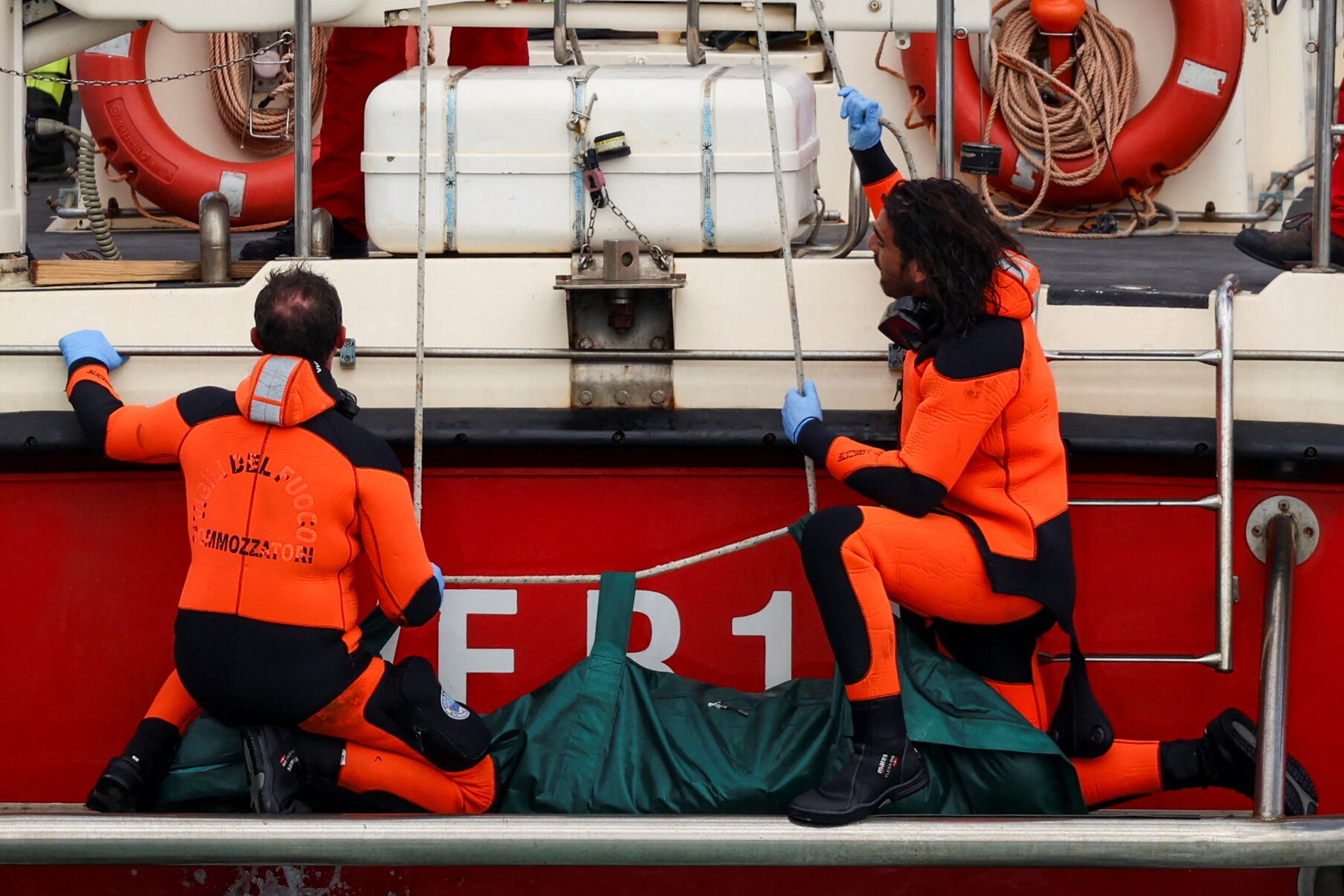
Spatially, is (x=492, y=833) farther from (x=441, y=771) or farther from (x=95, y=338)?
(x=95, y=338)

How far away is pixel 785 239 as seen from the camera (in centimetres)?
294

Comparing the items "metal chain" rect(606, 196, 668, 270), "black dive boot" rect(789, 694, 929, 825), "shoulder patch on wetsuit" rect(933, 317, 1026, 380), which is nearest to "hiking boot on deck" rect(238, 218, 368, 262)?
"metal chain" rect(606, 196, 668, 270)

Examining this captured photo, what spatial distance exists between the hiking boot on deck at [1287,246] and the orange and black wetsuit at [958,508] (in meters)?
1.10

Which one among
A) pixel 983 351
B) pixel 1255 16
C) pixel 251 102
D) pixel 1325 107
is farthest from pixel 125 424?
pixel 1255 16

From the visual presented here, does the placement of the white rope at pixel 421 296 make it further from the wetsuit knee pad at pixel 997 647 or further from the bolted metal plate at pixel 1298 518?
the bolted metal plate at pixel 1298 518

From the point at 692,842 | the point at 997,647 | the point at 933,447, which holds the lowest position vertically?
the point at 692,842

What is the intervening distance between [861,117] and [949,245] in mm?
388

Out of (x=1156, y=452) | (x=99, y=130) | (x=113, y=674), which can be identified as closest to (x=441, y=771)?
(x=113, y=674)

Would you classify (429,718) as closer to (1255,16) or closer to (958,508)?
(958,508)

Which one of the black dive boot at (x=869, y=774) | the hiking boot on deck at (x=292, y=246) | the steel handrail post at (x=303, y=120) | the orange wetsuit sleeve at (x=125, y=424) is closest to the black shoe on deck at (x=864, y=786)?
the black dive boot at (x=869, y=774)

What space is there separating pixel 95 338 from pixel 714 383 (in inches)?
44.8

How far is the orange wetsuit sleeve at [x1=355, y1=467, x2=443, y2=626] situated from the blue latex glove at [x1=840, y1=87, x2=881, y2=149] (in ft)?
3.29

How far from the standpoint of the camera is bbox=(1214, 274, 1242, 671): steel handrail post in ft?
9.20

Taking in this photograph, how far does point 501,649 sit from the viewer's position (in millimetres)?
3064
